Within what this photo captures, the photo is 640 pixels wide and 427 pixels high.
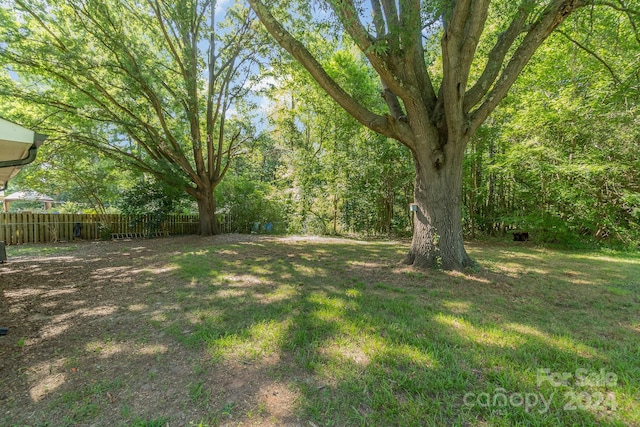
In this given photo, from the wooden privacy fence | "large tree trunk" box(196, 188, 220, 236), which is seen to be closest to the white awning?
"large tree trunk" box(196, 188, 220, 236)

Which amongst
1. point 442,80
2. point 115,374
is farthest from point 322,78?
point 115,374

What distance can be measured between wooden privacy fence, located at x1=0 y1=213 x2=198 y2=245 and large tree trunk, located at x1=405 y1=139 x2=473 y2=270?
10.7 m

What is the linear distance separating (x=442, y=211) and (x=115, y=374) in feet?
14.4

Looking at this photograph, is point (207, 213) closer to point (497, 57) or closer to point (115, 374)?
point (115, 374)

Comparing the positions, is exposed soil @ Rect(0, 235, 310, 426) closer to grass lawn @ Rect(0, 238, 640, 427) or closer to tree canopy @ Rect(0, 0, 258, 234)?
grass lawn @ Rect(0, 238, 640, 427)

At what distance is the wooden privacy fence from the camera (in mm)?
8445

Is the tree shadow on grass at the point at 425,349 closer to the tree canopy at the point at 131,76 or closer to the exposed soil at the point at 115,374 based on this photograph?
the exposed soil at the point at 115,374

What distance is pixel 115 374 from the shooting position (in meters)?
1.86

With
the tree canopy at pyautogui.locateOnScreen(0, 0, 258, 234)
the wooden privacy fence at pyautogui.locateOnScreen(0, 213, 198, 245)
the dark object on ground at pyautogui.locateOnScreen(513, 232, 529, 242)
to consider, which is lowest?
the dark object on ground at pyautogui.locateOnScreen(513, 232, 529, 242)

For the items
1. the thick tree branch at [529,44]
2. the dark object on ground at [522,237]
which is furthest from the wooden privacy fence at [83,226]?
the dark object on ground at [522,237]

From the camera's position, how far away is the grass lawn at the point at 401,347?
151 cm

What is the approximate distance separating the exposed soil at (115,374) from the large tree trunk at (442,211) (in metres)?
3.45

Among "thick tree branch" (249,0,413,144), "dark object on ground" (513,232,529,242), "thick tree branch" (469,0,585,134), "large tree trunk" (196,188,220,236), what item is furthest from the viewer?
"large tree trunk" (196,188,220,236)

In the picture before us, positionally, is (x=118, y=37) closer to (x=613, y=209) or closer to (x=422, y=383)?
(x=422, y=383)
